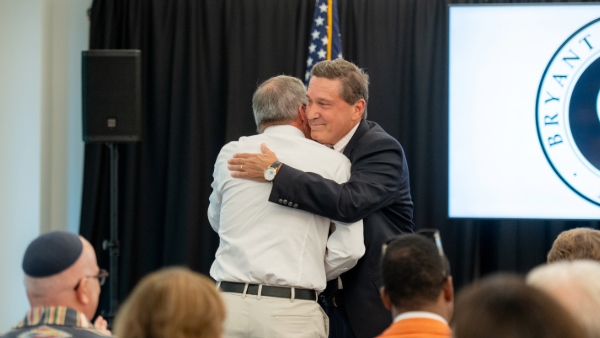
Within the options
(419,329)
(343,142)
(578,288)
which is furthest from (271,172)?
(578,288)

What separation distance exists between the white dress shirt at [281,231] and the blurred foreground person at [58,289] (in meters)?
0.89

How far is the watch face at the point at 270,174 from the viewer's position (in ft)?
9.55

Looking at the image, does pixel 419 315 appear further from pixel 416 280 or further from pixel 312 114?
pixel 312 114

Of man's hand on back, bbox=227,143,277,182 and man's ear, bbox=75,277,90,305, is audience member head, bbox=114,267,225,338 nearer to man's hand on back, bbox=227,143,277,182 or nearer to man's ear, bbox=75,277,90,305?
man's ear, bbox=75,277,90,305

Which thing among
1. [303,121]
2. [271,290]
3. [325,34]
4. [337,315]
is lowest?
[337,315]

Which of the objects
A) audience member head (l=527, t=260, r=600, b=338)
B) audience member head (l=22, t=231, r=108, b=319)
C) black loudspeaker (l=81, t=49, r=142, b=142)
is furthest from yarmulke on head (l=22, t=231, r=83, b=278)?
black loudspeaker (l=81, t=49, r=142, b=142)

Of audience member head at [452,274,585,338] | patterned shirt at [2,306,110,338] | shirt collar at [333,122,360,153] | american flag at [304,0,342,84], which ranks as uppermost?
american flag at [304,0,342,84]

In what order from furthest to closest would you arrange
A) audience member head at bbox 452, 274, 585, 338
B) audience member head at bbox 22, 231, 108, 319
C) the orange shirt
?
audience member head at bbox 22, 231, 108, 319 → the orange shirt → audience member head at bbox 452, 274, 585, 338

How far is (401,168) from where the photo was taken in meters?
3.12

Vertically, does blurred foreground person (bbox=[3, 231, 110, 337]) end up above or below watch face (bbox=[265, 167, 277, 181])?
below

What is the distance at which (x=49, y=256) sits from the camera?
6.66 feet

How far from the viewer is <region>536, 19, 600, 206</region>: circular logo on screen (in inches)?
200

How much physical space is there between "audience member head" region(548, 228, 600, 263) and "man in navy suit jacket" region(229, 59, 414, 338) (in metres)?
0.59

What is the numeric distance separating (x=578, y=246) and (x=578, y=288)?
1.05 metres
